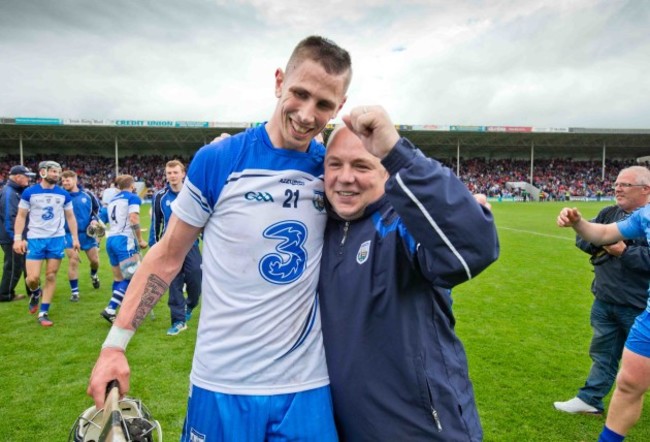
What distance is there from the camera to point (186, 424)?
1.98m

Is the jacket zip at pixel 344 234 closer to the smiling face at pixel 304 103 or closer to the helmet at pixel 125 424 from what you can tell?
the smiling face at pixel 304 103

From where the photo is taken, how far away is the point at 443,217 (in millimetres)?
1477

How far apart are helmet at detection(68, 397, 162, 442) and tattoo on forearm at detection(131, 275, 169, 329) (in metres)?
0.36

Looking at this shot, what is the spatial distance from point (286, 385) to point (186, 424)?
54 centimetres

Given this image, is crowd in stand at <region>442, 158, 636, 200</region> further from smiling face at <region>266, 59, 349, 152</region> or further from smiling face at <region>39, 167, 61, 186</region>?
smiling face at <region>266, 59, 349, 152</region>

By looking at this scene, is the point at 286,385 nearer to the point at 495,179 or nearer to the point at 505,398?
the point at 505,398

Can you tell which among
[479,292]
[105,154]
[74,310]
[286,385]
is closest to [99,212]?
[74,310]

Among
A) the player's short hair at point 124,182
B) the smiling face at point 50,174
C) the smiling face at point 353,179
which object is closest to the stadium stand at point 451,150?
the player's short hair at point 124,182

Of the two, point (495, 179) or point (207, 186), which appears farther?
point (495, 179)

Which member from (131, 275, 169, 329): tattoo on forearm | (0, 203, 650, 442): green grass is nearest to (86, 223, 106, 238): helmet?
(0, 203, 650, 442): green grass

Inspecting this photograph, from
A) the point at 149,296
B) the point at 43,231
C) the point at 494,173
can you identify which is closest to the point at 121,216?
the point at 43,231

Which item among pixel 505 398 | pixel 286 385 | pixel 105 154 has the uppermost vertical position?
pixel 105 154

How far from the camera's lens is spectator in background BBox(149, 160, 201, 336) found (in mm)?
6258

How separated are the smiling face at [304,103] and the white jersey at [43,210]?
22.3 feet
